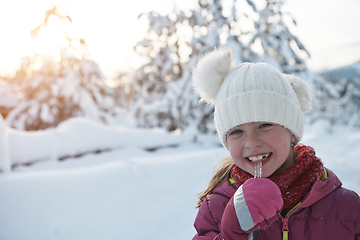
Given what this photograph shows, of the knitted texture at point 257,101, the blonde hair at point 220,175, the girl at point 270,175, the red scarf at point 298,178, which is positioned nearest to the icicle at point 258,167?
the girl at point 270,175

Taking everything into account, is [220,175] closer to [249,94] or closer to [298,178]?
[298,178]

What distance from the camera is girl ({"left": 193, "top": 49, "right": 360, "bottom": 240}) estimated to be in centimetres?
100

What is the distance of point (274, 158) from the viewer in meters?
1.12

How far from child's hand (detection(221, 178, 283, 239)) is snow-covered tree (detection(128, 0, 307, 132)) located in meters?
3.82

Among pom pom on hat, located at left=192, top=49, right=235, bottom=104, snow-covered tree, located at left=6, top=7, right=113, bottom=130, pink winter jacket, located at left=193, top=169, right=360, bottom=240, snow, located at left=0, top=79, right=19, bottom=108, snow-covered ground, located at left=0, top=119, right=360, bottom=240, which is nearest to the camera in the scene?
pink winter jacket, located at left=193, top=169, right=360, bottom=240

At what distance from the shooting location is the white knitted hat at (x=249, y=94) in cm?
117

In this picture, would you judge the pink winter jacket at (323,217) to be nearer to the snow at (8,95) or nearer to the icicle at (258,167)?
the icicle at (258,167)

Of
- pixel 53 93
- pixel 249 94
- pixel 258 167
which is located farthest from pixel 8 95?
pixel 258 167

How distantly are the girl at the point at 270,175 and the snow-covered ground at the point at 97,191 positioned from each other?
21.0 inches

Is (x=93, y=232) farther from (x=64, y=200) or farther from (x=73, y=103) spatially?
(x=73, y=103)

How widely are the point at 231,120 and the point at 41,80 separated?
9303 mm

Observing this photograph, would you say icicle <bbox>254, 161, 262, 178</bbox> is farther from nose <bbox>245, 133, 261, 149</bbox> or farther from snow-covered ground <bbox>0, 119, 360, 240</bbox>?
snow-covered ground <bbox>0, 119, 360, 240</bbox>

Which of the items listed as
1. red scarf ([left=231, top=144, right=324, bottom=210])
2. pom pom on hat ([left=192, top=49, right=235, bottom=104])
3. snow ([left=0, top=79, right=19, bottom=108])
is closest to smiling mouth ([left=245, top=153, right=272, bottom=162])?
red scarf ([left=231, top=144, right=324, bottom=210])

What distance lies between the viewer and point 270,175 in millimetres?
1265
